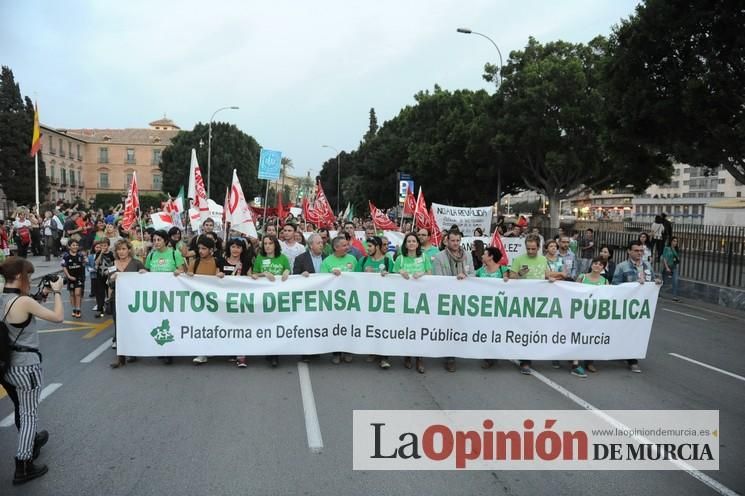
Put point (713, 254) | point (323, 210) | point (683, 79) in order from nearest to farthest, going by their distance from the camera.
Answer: point (683, 79), point (713, 254), point (323, 210)

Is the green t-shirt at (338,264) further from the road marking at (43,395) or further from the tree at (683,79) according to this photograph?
the tree at (683,79)

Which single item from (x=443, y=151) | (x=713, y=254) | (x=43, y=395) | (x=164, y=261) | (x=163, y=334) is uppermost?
(x=443, y=151)

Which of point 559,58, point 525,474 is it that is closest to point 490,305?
point 525,474

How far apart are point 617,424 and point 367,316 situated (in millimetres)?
3096

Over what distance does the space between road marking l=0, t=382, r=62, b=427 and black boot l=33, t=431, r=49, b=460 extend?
0.93 meters

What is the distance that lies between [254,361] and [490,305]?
3.11m

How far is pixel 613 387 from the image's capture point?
6.72 meters

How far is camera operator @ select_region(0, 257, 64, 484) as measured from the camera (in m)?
4.14

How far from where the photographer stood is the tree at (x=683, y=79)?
14688 mm

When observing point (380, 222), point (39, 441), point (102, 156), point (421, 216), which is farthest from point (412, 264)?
point (102, 156)

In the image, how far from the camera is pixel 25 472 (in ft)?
13.6

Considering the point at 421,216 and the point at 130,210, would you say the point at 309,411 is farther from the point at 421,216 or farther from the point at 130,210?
the point at 421,216

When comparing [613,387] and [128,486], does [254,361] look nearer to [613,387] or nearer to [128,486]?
[128,486]

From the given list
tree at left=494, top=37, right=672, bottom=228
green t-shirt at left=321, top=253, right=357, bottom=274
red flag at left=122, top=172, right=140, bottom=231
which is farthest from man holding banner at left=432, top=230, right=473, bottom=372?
tree at left=494, top=37, right=672, bottom=228
